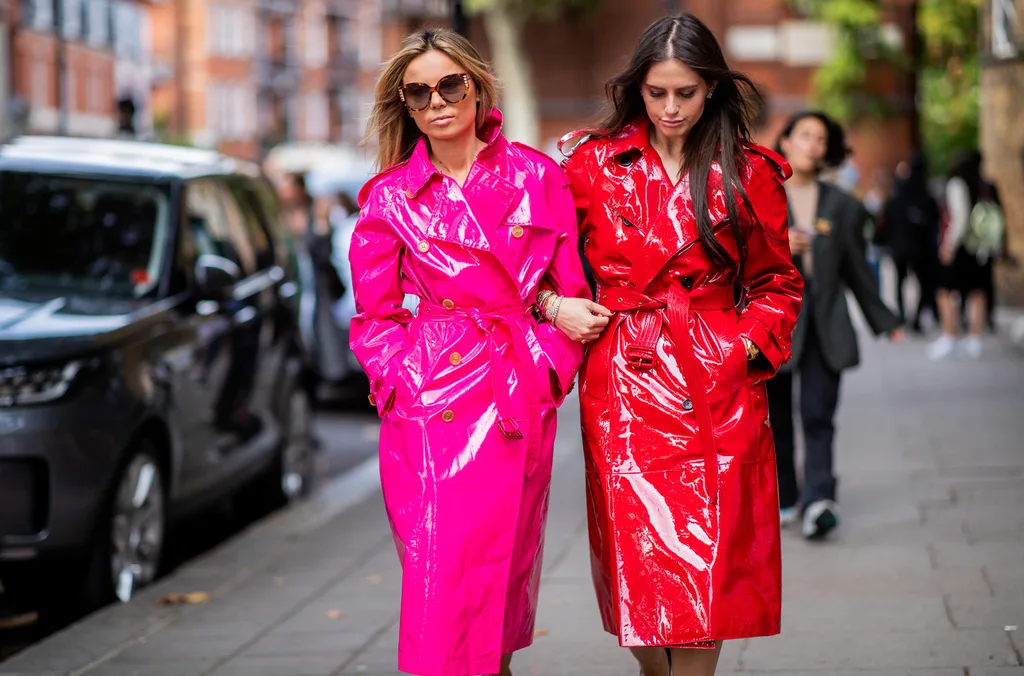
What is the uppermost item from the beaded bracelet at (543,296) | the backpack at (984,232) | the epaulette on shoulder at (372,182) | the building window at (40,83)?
the building window at (40,83)

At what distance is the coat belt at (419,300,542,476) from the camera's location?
3.95 metres

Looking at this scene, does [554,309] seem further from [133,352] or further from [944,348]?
[944,348]

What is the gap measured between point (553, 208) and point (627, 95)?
0.40 meters

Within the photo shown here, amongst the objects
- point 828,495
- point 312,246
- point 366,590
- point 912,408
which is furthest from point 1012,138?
point 366,590

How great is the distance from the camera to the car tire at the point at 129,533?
6.67 m

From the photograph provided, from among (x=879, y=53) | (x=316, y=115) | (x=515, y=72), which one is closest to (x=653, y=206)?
(x=879, y=53)

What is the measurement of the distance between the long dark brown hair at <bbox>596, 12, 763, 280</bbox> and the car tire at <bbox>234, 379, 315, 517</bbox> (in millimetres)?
5304

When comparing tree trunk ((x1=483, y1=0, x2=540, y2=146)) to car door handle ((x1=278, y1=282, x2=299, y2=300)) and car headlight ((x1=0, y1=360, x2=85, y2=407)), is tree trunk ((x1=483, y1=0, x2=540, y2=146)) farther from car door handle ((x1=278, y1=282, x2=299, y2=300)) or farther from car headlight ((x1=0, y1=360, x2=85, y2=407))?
car headlight ((x1=0, y1=360, x2=85, y2=407))

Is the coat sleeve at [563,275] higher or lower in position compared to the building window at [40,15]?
lower

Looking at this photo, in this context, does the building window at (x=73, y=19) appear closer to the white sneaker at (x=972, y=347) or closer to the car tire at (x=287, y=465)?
the white sneaker at (x=972, y=347)

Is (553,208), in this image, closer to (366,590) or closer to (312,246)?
(366,590)

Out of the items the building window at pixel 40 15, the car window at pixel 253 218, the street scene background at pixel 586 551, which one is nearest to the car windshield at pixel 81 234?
the street scene background at pixel 586 551

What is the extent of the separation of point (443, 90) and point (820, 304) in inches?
148

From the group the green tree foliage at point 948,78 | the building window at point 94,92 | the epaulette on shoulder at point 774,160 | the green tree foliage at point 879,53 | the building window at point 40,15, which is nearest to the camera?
the epaulette on shoulder at point 774,160
